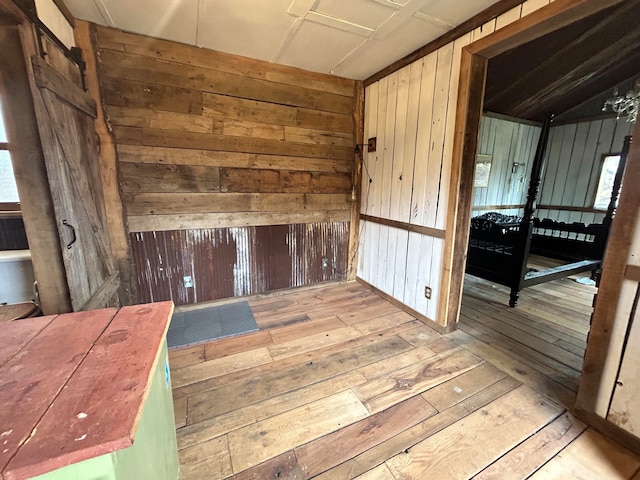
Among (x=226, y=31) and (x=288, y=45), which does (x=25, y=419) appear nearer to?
(x=226, y=31)

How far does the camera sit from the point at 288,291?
3.19 m

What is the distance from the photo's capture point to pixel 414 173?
2.56m

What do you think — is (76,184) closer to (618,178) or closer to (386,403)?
(386,403)

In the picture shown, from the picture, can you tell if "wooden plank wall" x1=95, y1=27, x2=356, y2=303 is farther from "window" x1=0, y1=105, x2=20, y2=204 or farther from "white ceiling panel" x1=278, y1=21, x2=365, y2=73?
"window" x1=0, y1=105, x2=20, y2=204

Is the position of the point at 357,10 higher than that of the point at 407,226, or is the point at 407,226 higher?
Answer: the point at 357,10

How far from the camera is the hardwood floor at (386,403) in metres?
1.26

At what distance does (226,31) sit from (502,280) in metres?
3.58

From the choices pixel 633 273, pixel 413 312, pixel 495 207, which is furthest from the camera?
pixel 495 207

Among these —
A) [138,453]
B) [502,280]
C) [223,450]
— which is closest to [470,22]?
[502,280]

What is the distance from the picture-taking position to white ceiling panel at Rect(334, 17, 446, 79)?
6.82 feet

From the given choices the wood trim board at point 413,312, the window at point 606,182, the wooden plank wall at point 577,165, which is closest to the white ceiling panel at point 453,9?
the wood trim board at point 413,312

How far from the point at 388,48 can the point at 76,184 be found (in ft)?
8.44

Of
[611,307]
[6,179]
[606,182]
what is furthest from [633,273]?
[606,182]

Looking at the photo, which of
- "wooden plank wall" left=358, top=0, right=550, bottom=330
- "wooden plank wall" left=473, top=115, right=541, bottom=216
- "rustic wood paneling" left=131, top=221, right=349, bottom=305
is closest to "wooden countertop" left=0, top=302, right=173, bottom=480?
"rustic wood paneling" left=131, top=221, right=349, bottom=305
